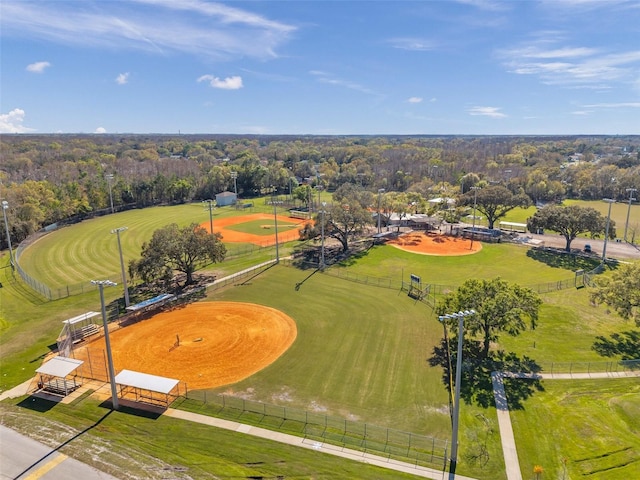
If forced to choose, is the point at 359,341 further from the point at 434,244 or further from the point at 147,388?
the point at 434,244

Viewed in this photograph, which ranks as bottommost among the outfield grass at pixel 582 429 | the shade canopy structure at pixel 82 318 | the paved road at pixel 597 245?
the outfield grass at pixel 582 429

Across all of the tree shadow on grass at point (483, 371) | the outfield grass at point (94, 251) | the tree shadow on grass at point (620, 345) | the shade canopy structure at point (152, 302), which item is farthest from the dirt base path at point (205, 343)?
the tree shadow on grass at point (620, 345)

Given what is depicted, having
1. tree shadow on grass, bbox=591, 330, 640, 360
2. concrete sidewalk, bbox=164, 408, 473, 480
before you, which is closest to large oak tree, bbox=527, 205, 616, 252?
tree shadow on grass, bbox=591, 330, 640, 360

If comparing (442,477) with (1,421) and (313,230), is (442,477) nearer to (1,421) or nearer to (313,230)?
(1,421)

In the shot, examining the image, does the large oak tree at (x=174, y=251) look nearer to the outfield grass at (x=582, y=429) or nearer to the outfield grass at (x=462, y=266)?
the outfield grass at (x=462, y=266)

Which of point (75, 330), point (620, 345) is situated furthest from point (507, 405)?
point (75, 330)

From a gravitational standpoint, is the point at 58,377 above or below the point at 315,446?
above
